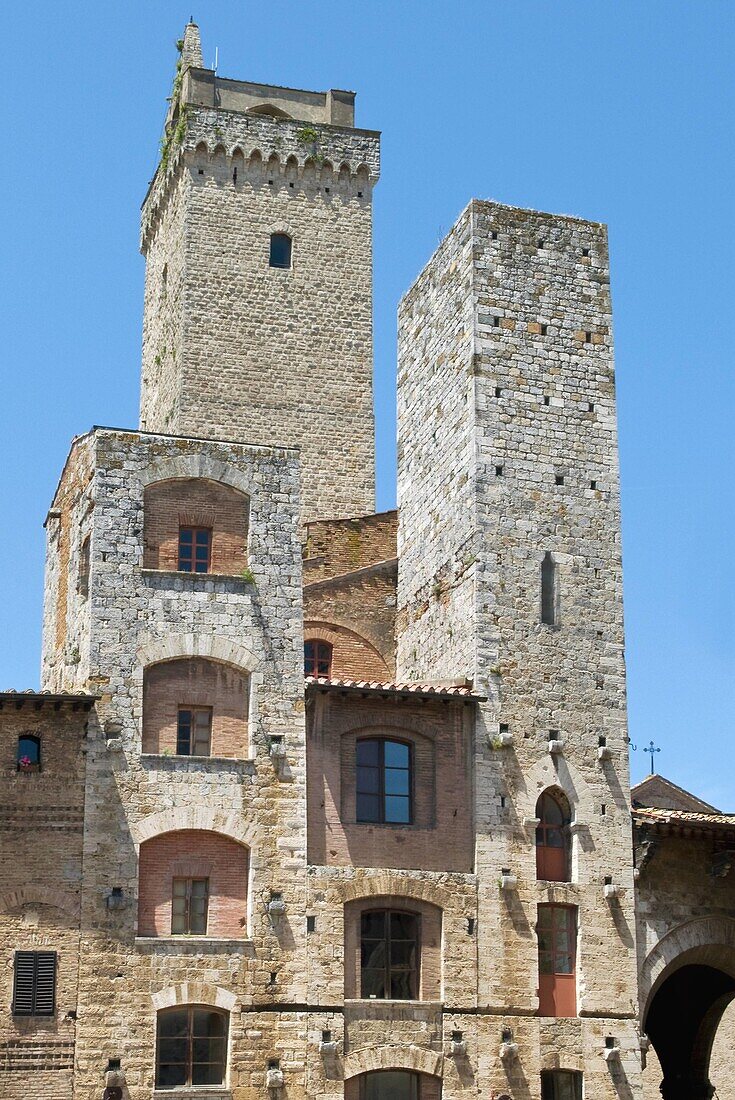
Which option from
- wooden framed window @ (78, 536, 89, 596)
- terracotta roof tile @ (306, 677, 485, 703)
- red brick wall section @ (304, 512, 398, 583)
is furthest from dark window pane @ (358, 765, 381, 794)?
red brick wall section @ (304, 512, 398, 583)

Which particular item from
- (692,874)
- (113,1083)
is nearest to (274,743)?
(113,1083)

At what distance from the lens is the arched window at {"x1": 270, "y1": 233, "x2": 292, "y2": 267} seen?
166ft

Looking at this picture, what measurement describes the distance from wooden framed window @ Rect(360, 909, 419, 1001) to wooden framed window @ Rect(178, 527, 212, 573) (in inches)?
294

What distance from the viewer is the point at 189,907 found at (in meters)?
34.8

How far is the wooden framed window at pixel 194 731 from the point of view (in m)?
35.6

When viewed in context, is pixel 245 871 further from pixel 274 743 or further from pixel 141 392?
pixel 141 392

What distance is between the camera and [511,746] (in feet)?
122

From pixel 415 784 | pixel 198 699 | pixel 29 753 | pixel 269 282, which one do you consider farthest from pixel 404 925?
pixel 269 282

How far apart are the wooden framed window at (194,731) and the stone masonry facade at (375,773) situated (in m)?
0.05

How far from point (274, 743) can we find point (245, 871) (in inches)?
97.2

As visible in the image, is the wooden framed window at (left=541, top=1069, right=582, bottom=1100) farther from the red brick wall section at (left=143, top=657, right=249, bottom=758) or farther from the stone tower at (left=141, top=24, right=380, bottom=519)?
the stone tower at (left=141, top=24, right=380, bottom=519)

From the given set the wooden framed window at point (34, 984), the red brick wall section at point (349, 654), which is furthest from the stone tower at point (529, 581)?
the wooden framed window at point (34, 984)

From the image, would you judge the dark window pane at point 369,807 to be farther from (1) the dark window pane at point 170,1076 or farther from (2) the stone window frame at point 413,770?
(1) the dark window pane at point 170,1076

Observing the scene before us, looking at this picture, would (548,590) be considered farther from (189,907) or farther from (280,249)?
(280,249)
